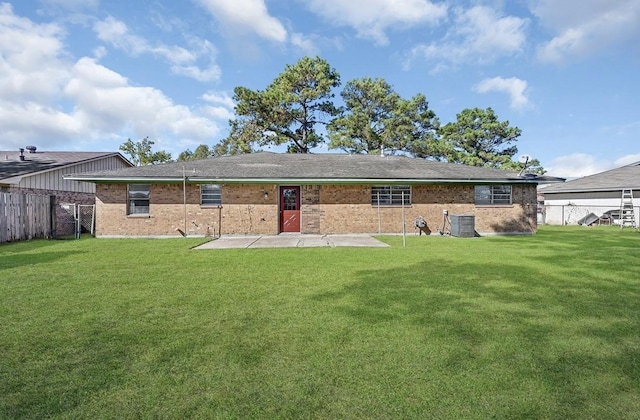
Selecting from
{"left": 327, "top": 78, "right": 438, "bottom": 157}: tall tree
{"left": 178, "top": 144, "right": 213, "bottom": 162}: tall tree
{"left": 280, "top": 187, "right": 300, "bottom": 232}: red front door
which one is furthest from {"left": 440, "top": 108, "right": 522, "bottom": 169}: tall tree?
{"left": 178, "top": 144, "right": 213, "bottom": 162}: tall tree

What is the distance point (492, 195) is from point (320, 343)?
15.2m

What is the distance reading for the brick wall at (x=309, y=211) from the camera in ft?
47.9

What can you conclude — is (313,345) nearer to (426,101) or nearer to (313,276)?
(313,276)

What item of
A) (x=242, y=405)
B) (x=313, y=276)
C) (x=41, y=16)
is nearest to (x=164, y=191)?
(x=41, y=16)

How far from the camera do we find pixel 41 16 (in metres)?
11.7

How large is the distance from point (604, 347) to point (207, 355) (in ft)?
12.9

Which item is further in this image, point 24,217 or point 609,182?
point 609,182

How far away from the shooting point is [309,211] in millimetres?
15219

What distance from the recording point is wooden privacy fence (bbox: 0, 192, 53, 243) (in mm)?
12492

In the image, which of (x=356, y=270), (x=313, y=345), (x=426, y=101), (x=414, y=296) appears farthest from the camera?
(x=426, y=101)

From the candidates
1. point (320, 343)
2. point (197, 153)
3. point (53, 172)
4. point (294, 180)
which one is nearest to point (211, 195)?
point (294, 180)

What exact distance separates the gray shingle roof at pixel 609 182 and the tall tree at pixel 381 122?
423 inches

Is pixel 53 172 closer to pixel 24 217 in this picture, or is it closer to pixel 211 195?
pixel 24 217

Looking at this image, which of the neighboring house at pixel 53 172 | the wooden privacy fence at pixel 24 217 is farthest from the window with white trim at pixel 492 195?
the neighboring house at pixel 53 172
